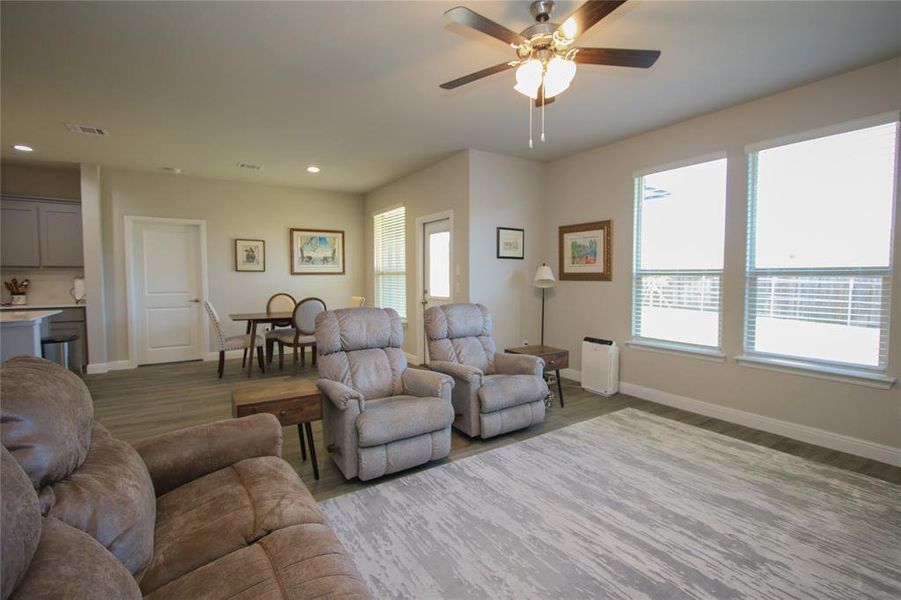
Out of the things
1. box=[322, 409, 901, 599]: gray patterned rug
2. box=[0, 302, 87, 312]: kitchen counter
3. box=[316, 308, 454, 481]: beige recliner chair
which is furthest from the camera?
box=[0, 302, 87, 312]: kitchen counter

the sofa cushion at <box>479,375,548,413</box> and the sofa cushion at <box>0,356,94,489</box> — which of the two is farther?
the sofa cushion at <box>479,375,548,413</box>

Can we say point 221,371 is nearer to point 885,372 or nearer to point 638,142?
point 638,142

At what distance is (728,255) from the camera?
3570mm

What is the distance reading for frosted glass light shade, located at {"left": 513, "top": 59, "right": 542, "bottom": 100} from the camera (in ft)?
6.77

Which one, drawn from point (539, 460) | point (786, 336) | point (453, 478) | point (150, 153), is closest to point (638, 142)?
point (786, 336)

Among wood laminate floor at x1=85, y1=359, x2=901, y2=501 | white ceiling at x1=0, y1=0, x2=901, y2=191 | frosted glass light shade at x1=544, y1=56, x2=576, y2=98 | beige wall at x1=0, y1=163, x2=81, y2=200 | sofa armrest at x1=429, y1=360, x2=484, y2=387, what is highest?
white ceiling at x1=0, y1=0, x2=901, y2=191

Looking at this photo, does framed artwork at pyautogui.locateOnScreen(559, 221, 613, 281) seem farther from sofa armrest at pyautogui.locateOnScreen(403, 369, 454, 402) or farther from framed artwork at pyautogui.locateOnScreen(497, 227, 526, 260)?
sofa armrest at pyautogui.locateOnScreen(403, 369, 454, 402)

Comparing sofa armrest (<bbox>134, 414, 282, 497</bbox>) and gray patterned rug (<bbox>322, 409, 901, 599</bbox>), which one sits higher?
sofa armrest (<bbox>134, 414, 282, 497</bbox>)

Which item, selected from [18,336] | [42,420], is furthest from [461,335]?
[18,336]

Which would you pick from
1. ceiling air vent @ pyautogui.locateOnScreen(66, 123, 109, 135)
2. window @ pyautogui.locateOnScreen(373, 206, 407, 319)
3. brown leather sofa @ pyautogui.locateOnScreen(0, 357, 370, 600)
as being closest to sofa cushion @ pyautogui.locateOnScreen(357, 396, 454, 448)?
brown leather sofa @ pyautogui.locateOnScreen(0, 357, 370, 600)

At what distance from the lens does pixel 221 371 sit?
5.22 metres

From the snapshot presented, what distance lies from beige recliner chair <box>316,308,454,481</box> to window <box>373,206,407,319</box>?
2.80m

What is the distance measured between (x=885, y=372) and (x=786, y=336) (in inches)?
23.3

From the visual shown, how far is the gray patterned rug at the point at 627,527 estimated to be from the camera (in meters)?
1.72
